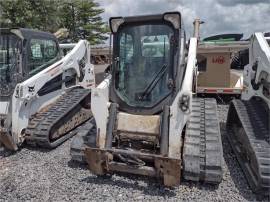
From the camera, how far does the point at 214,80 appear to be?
329 inches

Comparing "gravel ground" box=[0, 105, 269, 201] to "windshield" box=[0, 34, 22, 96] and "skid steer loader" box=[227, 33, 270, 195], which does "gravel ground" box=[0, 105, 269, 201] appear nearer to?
"skid steer loader" box=[227, 33, 270, 195]

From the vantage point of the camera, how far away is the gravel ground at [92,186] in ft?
12.4

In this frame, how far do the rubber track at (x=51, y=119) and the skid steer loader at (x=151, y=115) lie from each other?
0.89 meters

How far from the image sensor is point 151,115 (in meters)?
4.26

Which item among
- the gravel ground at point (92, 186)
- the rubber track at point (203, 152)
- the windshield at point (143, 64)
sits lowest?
the gravel ground at point (92, 186)

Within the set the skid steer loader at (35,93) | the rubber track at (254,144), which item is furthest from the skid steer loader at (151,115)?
the skid steer loader at (35,93)

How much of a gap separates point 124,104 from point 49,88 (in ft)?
7.25

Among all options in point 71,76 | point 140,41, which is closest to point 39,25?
point 71,76

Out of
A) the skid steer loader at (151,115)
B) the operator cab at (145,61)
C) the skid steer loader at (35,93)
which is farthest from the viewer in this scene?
the skid steer loader at (35,93)

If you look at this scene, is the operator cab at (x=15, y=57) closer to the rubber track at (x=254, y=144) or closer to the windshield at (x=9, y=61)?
the windshield at (x=9, y=61)

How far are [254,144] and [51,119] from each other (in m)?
3.47

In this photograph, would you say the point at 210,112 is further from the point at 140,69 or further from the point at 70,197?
the point at 70,197

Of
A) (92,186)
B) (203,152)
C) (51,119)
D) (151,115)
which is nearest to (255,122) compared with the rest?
(203,152)

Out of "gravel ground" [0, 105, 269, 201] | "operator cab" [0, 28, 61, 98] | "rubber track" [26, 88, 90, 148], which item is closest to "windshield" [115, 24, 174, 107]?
"gravel ground" [0, 105, 269, 201]
